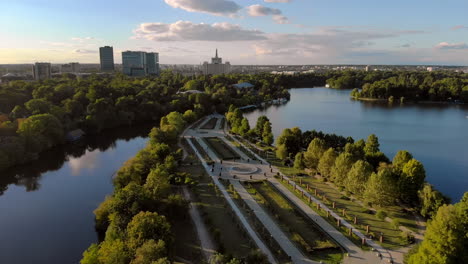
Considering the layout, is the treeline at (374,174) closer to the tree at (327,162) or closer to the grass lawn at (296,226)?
the tree at (327,162)

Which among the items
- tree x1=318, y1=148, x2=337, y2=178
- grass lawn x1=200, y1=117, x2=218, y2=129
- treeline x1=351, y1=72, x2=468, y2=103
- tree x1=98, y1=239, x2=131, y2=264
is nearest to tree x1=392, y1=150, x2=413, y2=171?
tree x1=318, y1=148, x2=337, y2=178

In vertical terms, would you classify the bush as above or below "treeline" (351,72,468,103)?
below

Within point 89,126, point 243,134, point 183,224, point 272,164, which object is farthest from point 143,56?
point 183,224

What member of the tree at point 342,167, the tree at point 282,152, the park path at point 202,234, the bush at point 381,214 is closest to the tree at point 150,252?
the park path at point 202,234

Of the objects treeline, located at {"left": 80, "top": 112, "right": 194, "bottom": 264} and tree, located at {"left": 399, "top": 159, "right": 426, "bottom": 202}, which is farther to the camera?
tree, located at {"left": 399, "top": 159, "right": 426, "bottom": 202}

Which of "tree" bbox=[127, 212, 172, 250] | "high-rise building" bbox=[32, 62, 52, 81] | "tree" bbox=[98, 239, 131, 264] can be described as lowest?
"tree" bbox=[98, 239, 131, 264]

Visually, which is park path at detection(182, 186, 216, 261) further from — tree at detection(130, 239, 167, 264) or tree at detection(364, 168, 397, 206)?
tree at detection(364, 168, 397, 206)

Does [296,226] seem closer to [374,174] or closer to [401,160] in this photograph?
[374,174]

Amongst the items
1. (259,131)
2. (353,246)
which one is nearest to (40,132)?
(259,131)
